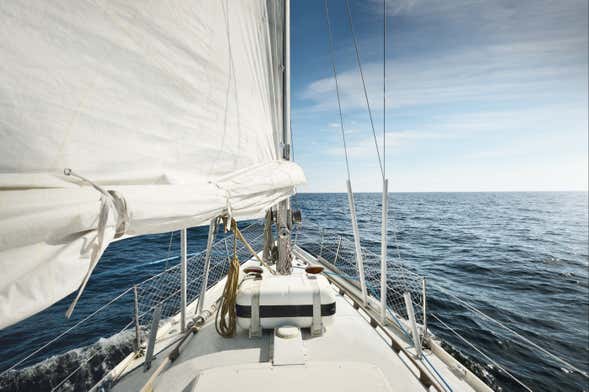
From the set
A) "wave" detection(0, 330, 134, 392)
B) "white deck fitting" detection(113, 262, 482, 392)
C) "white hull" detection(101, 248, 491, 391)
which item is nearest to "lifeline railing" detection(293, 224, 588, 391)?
"white hull" detection(101, 248, 491, 391)

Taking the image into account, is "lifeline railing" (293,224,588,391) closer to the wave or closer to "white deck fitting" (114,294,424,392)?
"white deck fitting" (114,294,424,392)

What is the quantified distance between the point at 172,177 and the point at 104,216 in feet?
2.03

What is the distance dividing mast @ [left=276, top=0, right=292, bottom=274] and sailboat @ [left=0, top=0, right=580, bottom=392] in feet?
0.21

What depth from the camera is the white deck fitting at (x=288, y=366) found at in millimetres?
1936

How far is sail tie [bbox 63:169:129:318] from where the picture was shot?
3.07 feet

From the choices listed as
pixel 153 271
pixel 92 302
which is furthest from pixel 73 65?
pixel 153 271

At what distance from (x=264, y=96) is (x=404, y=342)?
10.4 feet

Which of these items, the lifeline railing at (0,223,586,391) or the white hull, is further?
the lifeline railing at (0,223,586,391)

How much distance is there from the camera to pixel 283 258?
387 cm

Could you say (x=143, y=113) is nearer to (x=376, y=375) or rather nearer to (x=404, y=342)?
(x=376, y=375)

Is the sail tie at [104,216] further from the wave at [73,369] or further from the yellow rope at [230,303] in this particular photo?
the wave at [73,369]

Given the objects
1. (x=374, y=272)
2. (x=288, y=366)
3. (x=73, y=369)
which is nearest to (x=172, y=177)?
(x=288, y=366)

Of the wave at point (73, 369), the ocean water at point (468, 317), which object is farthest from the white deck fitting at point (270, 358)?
the wave at point (73, 369)

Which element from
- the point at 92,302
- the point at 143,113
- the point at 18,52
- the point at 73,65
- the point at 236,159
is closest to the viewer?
the point at 18,52
